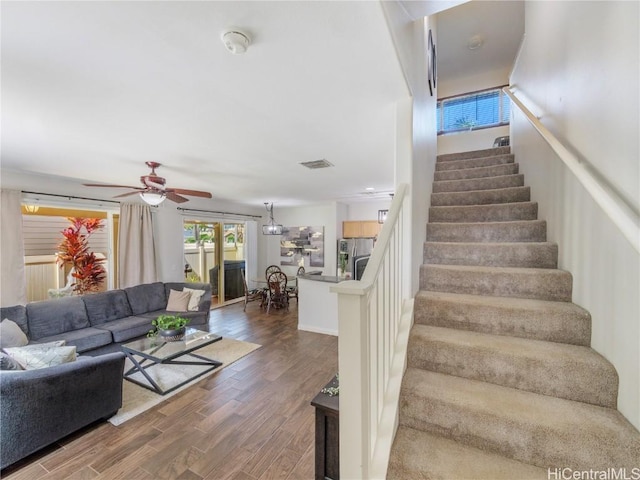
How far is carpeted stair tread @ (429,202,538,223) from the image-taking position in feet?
7.75

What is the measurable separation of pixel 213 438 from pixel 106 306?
9.81 ft

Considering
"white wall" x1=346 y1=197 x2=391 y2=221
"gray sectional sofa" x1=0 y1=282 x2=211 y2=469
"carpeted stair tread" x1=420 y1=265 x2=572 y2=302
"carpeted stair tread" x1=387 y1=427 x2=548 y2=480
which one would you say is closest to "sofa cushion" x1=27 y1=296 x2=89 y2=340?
"gray sectional sofa" x1=0 y1=282 x2=211 y2=469

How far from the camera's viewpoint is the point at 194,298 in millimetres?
4699

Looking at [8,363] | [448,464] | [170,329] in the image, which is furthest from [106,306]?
[448,464]

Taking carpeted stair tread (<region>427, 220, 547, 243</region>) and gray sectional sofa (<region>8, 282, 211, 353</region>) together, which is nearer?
carpeted stair tread (<region>427, 220, 547, 243</region>)

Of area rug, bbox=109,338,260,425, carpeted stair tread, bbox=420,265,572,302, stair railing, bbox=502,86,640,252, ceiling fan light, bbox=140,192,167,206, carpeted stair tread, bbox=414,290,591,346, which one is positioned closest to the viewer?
stair railing, bbox=502,86,640,252

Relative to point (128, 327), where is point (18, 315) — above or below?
above

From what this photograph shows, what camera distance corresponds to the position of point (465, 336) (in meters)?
1.56

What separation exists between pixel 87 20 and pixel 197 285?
4.49 metres

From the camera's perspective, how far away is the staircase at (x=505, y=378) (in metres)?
1.08

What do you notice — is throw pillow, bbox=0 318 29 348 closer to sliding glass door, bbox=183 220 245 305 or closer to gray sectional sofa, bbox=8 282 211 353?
gray sectional sofa, bbox=8 282 211 353

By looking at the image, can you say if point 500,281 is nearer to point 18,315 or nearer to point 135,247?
point 18,315

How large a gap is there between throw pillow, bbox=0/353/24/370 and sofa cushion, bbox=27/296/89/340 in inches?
56.6

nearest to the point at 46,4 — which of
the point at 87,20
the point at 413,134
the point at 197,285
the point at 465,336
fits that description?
the point at 87,20
